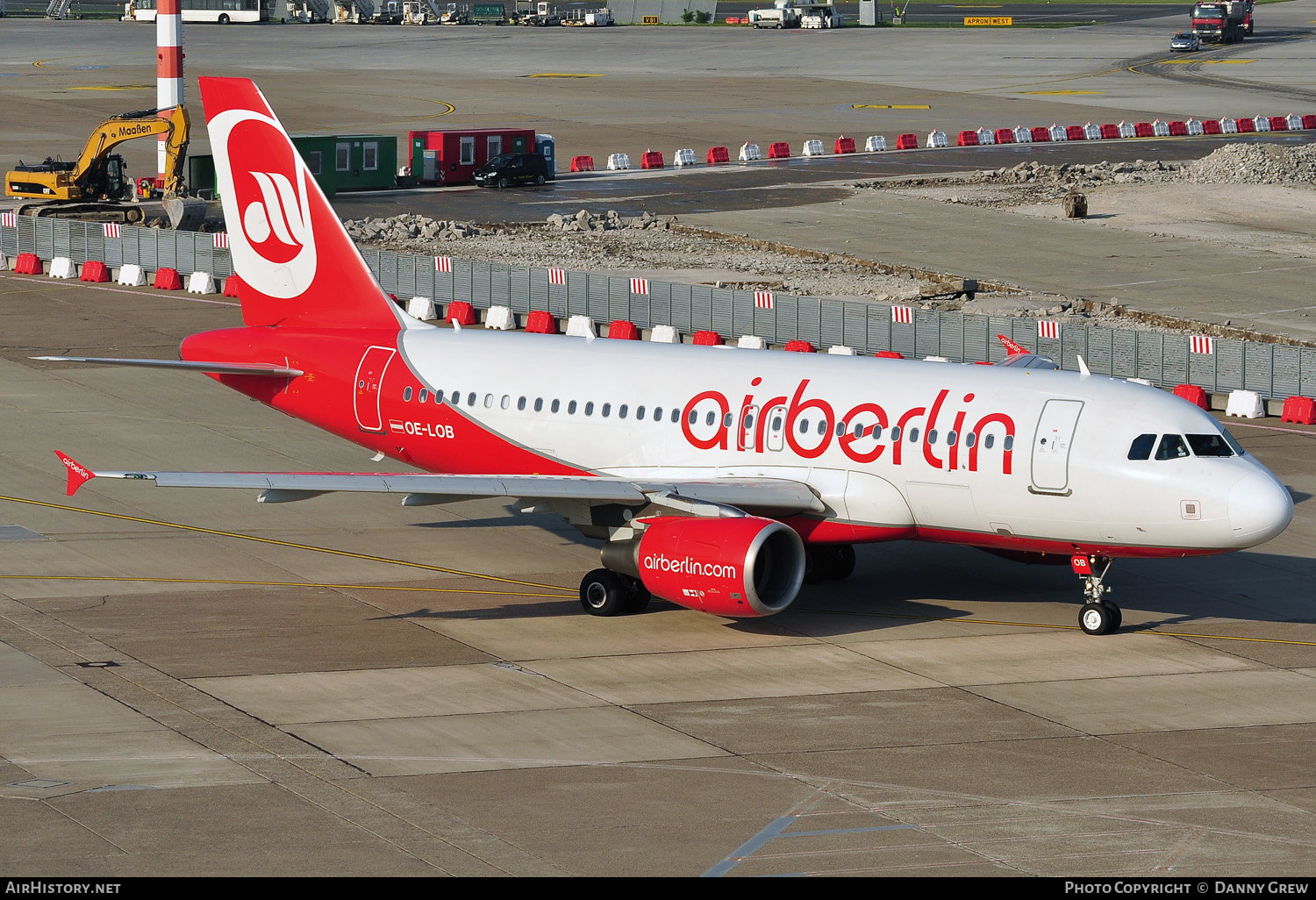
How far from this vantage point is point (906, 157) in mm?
122438

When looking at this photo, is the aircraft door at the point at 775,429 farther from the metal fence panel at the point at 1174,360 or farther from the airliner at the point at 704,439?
the metal fence panel at the point at 1174,360

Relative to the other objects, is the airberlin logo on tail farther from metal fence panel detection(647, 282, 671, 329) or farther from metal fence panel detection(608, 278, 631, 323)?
metal fence panel detection(647, 282, 671, 329)

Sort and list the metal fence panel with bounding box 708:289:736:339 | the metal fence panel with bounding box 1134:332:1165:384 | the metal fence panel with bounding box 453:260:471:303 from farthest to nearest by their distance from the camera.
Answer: the metal fence panel with bounding box 453:260:471:303 < the metal fence panel with bounding box 708:289:736:339 < the metal fence panel with bounding box 1134:332:1165:384

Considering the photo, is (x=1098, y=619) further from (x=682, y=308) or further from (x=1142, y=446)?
(x=682, y=308)

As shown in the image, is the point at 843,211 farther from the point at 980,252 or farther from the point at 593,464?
the point at 593,464

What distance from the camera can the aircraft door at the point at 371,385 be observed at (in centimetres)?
4119

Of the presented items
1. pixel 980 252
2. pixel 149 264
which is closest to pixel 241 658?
pixel 149 264

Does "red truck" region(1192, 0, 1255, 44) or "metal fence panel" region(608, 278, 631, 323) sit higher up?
"red truck" region(1192, 0, 1255, 44)

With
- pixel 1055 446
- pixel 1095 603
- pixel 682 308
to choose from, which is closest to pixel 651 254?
pixel 682 308

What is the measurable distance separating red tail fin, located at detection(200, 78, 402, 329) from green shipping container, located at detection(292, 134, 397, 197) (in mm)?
58306

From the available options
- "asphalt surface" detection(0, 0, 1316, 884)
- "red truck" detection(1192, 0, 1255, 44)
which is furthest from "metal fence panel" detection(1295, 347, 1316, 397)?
"red truck" detection(1192, 0, 1255, 44)

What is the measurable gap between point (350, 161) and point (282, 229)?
206 ft

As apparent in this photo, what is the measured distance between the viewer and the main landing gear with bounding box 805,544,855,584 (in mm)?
38781

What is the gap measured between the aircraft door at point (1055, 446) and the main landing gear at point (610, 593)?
8358 mm
